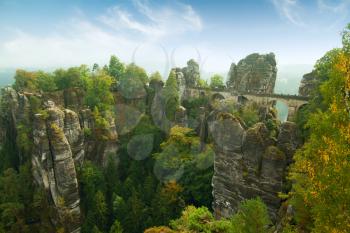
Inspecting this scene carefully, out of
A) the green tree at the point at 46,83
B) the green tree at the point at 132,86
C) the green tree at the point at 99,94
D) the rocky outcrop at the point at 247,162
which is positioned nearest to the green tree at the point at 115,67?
the green tree at the point at 132,86

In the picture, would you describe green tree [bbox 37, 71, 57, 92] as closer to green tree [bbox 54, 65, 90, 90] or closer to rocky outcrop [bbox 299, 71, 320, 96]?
green tree [bbox 54, 65, 90, 90]

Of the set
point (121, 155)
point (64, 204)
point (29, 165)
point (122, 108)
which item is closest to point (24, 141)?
point (29, 165)

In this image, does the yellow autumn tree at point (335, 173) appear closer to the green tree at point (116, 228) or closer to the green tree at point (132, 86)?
the green tree at point (116, 228)

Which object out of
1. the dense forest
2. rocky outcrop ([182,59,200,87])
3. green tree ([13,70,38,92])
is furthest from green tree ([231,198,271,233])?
rocky outcrop ([182,59,200,87])

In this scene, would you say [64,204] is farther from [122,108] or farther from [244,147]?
[244,147]

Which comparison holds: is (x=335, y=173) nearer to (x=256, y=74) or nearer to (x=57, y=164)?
(x=57, y=164)

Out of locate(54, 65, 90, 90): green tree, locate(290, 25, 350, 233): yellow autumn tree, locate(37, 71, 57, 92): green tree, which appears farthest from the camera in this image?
locate(54, 65, 90, 90): green tree
